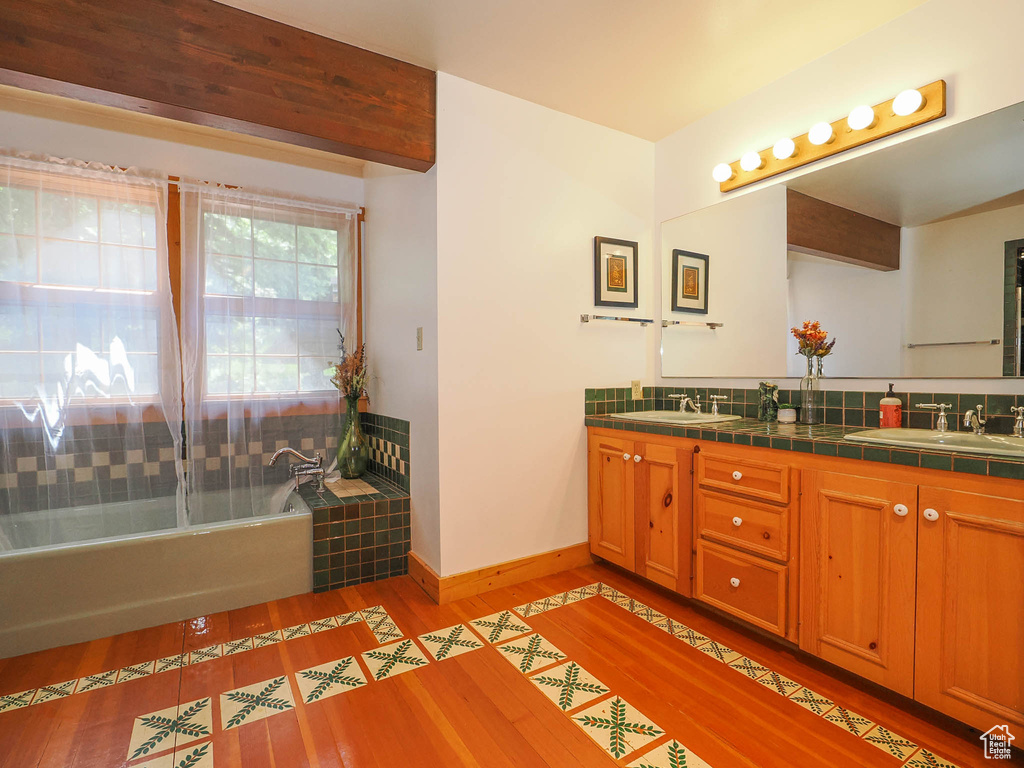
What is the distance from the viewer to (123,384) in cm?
252

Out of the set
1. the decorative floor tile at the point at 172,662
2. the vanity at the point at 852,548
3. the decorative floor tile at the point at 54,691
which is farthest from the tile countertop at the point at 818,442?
the decorative floor tile at the point at 54,691

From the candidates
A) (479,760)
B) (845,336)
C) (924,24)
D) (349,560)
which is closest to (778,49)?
(924,24)

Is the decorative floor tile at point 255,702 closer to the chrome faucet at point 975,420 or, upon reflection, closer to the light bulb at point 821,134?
the chrome faucet at point 975,420

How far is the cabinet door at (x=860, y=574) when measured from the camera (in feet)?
4.93

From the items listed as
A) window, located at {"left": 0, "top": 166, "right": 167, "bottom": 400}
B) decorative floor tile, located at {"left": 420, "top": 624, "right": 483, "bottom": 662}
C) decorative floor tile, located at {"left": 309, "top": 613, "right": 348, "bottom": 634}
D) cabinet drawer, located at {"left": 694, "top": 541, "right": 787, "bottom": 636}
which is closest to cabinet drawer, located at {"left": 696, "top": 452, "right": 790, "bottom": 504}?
cabinet drawer, located at {"left": 694, "top": 541, "right": 787, "bottom": 636}

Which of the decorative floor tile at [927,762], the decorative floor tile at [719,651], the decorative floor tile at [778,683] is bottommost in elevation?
the decorative floor tile at [719,651]

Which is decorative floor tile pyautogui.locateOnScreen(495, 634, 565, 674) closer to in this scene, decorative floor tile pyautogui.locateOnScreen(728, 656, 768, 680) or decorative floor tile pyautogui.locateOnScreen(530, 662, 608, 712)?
decorative floor tile pyautogui.locateOnScreen(530, 662, 608, 712)

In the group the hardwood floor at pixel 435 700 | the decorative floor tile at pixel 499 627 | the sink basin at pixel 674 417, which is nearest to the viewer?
the hardwood floor at pixel 435 700

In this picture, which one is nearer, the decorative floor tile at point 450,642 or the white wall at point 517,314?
the decorative floor tile at point 450,642

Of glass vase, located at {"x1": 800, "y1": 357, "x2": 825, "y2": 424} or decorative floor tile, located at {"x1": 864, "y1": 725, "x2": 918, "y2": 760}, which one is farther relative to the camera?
glass vase, located at {"x1": 800, "y1": 357, "x2": 825, "y2": 424}

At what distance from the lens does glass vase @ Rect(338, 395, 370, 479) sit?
3.06 metres

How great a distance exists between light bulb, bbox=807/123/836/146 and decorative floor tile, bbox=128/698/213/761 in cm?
312

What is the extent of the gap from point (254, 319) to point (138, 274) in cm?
57

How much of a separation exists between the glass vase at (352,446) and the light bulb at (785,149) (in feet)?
8.50
